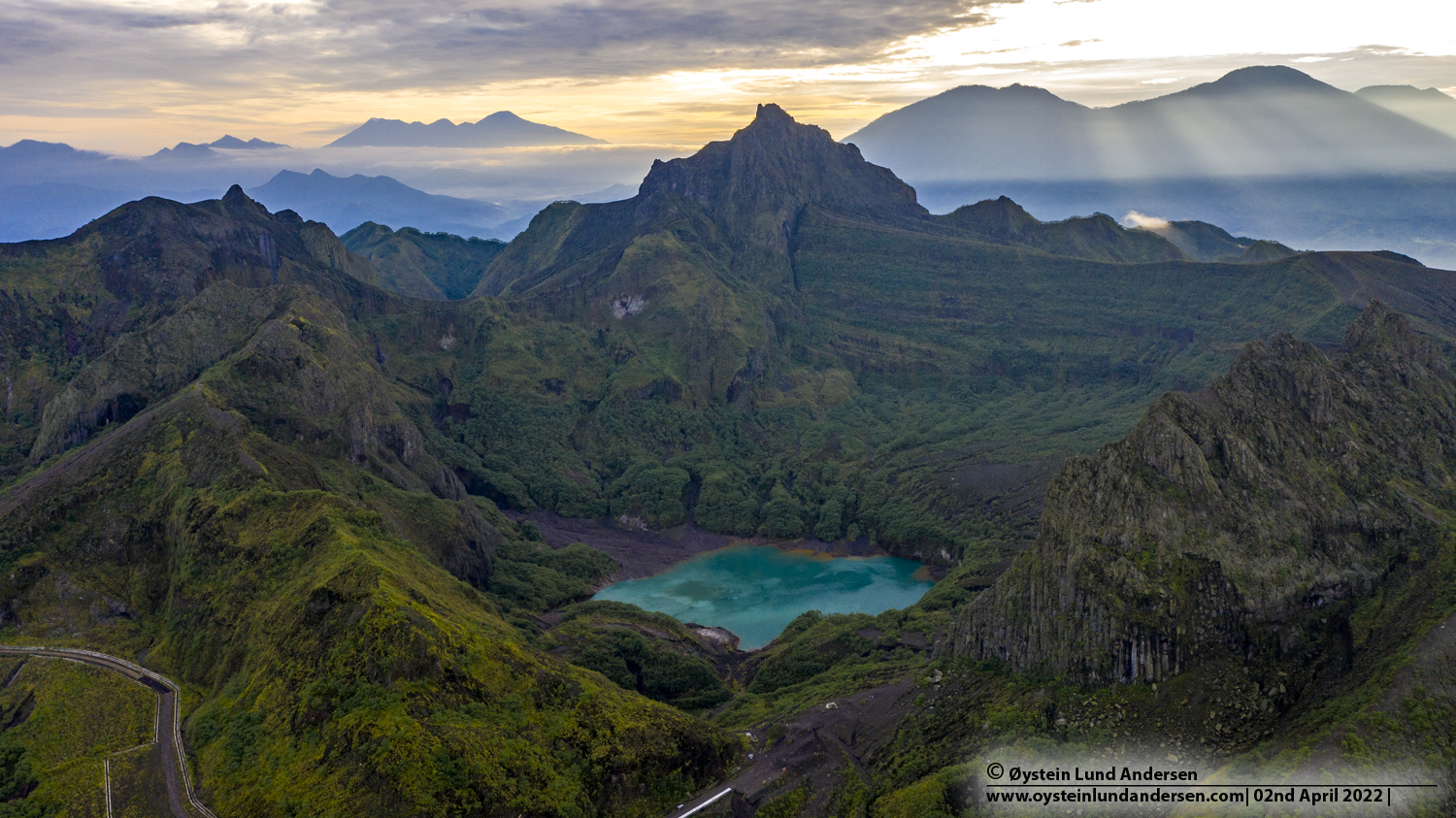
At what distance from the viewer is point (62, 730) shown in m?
64.0

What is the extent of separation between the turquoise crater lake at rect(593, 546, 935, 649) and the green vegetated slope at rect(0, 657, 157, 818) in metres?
64.2

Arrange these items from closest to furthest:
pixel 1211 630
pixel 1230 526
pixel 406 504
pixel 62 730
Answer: pixel 62 730 → pixel 1211 630 → pixel 1230 526 → pixel 406 504

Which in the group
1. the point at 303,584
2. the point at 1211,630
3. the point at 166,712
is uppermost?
the point at 303,584

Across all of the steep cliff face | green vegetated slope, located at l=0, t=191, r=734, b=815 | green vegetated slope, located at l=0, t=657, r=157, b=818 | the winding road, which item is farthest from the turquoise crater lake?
green vegetated slope, located at l=0, t=657, r=157, b=818

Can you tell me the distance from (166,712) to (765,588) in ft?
286

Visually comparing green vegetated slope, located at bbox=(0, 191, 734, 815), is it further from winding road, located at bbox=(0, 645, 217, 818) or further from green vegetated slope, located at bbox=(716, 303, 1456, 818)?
green vegetated slope, located at bbox=(716, 303, 1456, 818)

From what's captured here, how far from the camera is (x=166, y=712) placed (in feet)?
225

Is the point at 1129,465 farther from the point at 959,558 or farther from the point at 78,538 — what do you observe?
the point at 78,538

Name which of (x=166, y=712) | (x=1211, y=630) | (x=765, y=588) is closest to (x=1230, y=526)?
(x=1211, y=630)

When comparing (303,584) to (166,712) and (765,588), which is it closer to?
(166,712)

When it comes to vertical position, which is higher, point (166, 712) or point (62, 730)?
point (62, 730)

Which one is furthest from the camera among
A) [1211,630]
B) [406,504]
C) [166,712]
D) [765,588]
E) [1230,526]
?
[765,588]

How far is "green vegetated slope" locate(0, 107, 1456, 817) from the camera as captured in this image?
6384 centimetres

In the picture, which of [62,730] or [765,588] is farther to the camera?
[765,588]
